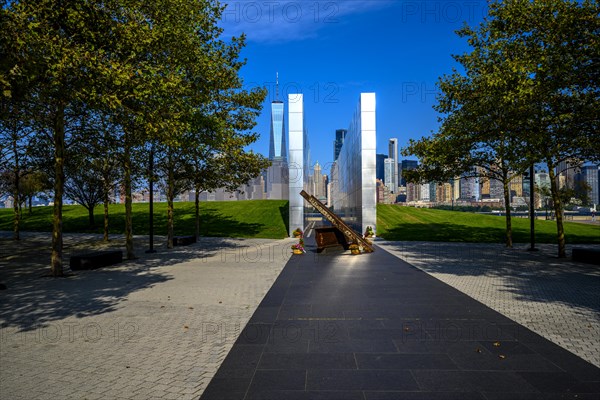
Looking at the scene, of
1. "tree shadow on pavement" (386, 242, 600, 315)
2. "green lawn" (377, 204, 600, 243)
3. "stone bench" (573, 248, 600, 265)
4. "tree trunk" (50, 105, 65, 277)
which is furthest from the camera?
"green lawn" (377, 204, 600, 243)

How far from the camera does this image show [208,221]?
39625mm

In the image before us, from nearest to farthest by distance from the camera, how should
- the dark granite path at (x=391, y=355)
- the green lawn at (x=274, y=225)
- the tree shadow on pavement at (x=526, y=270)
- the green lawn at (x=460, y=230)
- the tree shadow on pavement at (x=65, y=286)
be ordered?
the dark granite path at (x=391, y=355) < the tree shadow on pavement at (x=65, y=286) < the tree shadow on pavement at (x=526, y=270) < the green lawn at (x=460, y=230) < the green lawn at (x=274, y=225)

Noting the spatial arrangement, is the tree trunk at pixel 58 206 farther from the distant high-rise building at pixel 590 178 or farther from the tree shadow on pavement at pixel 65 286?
the distant high-rise building at pixel 590 178

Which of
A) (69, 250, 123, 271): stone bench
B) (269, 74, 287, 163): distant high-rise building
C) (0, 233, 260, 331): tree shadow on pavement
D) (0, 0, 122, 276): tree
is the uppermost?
(269, 74, 287, 163): distant high-rise building

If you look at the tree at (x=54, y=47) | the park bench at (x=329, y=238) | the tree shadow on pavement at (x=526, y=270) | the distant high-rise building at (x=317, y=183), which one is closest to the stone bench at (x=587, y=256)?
the tree shadow on pavement at (x=526, y=270)

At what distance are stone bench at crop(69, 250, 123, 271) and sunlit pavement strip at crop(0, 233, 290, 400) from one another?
552 millimetres

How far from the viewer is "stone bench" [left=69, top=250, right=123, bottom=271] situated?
47.3ft

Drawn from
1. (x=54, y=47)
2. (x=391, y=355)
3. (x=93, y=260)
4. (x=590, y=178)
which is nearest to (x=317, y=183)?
(x=93, y=260)

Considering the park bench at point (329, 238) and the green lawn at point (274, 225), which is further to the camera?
the green lawn at point (274, 225)

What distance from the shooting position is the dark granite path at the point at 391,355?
4676mm

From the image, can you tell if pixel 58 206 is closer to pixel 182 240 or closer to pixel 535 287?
pixel 182 240

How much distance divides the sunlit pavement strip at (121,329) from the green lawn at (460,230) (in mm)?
18929

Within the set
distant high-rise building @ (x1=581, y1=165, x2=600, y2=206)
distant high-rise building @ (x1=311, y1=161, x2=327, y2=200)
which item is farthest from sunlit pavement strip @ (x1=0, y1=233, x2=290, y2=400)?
distant high-rise building @ (x1=311, y1=161, x2=327, y2=200)

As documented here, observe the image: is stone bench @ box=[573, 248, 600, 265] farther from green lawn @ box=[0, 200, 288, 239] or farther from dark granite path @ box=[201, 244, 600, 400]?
green lawn @ box=[0, 200, 288, 239]
